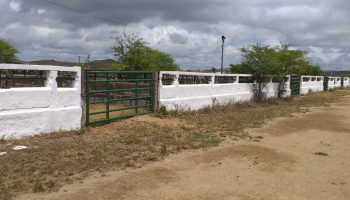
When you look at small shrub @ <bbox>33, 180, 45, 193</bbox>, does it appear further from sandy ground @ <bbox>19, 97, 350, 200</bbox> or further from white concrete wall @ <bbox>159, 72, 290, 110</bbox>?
white concrete wall @ <bbox>159, 72, 290, 110</bbox>

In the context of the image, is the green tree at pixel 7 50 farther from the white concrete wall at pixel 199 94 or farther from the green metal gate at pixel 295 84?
the green metal gate at pixel 295 84

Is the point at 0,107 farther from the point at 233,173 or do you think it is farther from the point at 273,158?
the point at 273,158

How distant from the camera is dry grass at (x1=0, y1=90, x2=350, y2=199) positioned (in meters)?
6.61

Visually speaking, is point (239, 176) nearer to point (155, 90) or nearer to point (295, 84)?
point (155, 90)

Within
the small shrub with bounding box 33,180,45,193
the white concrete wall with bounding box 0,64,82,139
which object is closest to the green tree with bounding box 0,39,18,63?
the white concrete wall with bounding box 0,64,82,139

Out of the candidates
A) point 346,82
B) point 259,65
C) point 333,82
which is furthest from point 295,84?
point 346,82

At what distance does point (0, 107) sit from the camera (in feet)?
28.6

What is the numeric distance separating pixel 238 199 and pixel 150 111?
8259mm

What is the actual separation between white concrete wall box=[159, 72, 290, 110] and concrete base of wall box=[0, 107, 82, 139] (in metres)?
4.34

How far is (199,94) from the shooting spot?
16625mm

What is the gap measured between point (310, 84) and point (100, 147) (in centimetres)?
3130

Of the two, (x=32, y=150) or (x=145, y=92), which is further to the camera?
(x=145, y=92)

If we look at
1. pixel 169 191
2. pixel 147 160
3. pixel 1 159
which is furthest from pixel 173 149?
pixel 1 159

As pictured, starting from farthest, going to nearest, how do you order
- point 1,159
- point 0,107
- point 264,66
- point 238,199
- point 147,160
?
1. point 264,66
2. point 0,107
3. point 147,160
4. point 1,159
5. point 238,199
